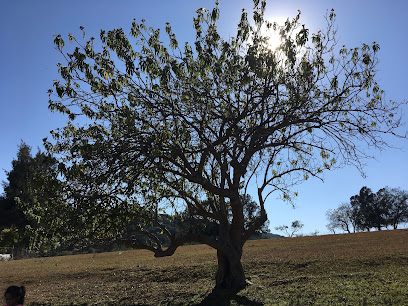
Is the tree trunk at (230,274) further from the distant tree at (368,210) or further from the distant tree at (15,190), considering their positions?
the distant tree at (368,210)

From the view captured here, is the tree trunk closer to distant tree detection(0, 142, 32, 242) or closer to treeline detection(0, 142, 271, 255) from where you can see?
treeline detection(0, 142, 271, 255)

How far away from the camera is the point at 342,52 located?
13969 millimetres

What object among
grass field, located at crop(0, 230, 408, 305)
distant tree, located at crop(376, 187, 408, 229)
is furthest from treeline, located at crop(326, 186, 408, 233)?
grass field, located at crop(0, 230, 408, 305)

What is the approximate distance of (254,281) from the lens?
1603cm

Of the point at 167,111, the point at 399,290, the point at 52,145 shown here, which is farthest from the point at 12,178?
the point at 399,290

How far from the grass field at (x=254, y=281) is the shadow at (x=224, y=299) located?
0.23 feet

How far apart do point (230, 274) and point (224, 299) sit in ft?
5.94

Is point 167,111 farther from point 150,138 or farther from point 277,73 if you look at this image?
point 277,73

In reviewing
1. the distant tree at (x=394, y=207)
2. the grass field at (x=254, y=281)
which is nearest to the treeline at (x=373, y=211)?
the distant tree at (x=394, y=207)

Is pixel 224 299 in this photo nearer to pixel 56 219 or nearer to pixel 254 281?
pixel 254 281

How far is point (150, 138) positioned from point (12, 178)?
56.5 m

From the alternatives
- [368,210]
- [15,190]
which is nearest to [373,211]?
[368,210]

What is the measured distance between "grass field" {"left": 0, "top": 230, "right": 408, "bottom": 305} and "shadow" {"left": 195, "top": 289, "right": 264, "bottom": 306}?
0.23 feet

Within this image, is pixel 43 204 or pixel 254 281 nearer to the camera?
pixel 43 204
